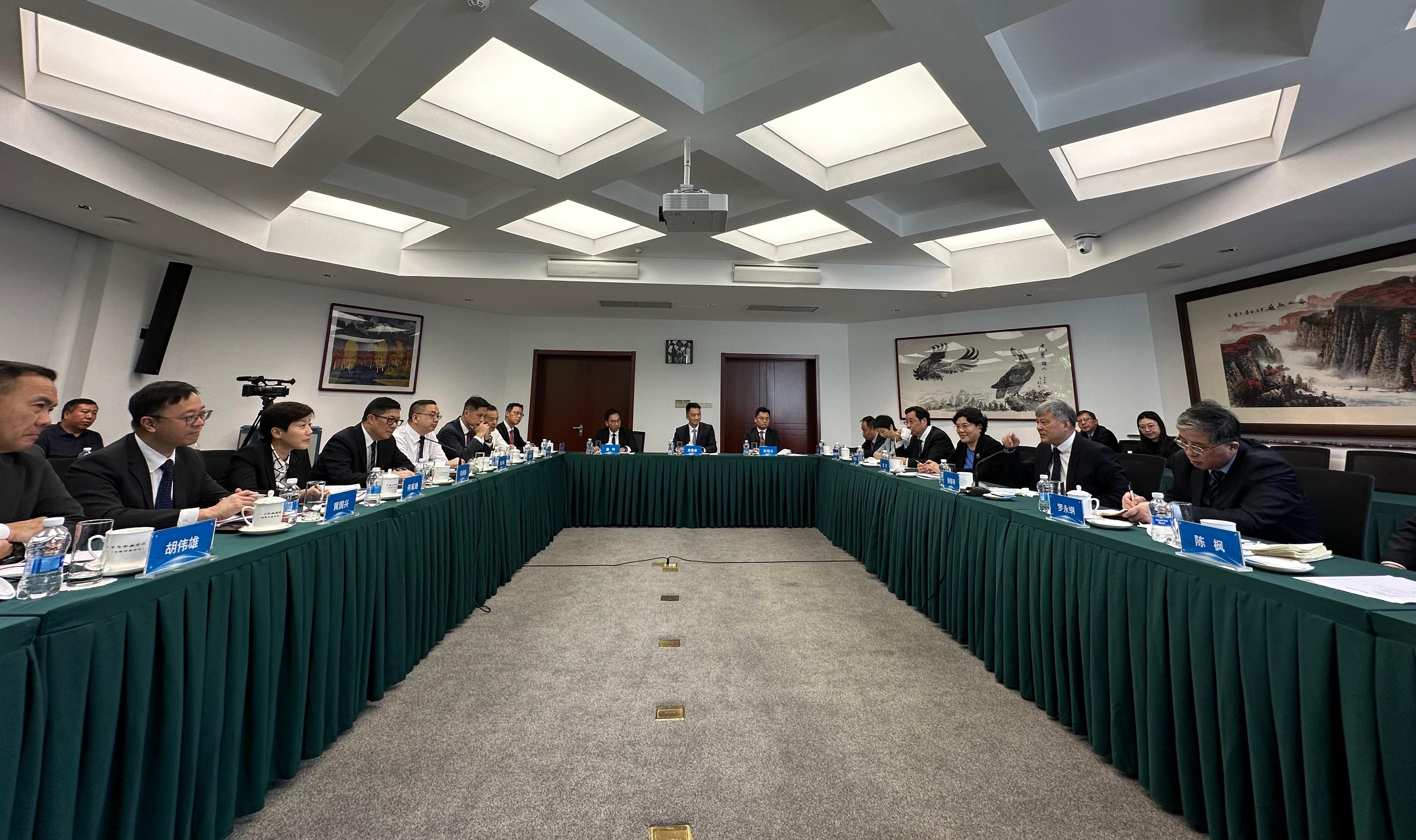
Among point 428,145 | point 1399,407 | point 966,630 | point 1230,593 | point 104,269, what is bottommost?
point 966,630

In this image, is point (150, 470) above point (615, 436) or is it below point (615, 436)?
below

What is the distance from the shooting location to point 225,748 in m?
1.19

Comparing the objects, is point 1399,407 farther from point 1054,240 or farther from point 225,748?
point 225,748

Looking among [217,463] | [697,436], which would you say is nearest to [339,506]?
[217,463]

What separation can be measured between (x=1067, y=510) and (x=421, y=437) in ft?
12.6

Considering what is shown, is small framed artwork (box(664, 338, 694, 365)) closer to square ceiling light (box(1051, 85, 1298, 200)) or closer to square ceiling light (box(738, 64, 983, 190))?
square ceiling light (box(738, 64, 983, 190))

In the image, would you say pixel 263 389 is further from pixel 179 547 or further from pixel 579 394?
pixel 179 547

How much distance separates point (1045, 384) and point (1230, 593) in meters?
5.60

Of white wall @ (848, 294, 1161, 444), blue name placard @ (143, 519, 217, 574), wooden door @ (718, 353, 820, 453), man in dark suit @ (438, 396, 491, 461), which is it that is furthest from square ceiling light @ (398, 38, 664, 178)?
white wall @ (848, 294, 1161, 444)

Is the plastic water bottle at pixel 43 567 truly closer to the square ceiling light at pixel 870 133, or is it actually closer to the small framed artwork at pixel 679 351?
the square ceiling light at pixel 870 133

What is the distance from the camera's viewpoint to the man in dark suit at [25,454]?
1360 mm

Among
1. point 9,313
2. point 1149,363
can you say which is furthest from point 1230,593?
point 9,313

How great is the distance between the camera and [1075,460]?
2.72 meters

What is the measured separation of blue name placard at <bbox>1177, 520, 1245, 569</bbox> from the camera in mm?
1257
